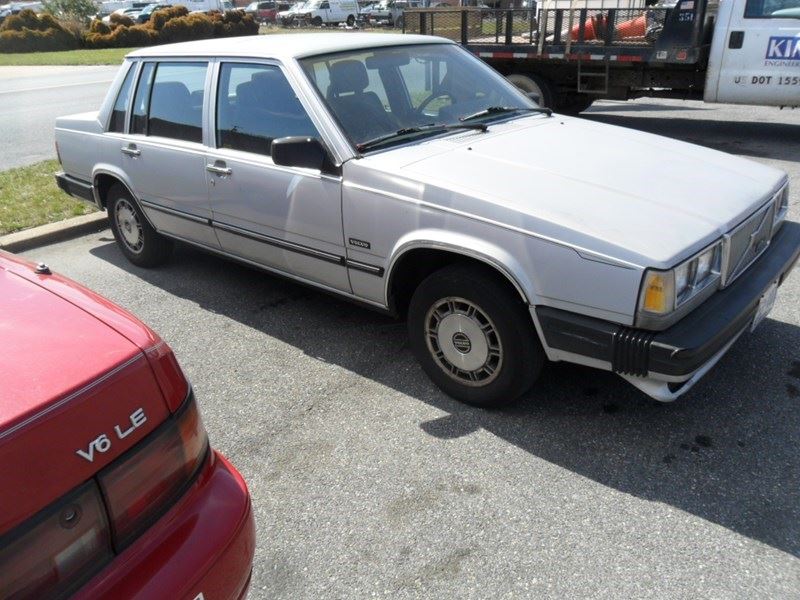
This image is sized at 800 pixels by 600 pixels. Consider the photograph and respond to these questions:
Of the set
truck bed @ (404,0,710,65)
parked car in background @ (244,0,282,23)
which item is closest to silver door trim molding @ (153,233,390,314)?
truck bed @ (404,0,710,65)

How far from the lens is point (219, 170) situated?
4.11m

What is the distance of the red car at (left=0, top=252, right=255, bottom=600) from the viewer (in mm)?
1373

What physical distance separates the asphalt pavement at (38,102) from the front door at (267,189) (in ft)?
19.7

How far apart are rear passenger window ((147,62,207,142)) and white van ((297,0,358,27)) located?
41.1 meters

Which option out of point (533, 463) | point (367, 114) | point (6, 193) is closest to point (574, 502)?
point (533, 463)

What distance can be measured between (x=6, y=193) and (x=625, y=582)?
7.23 m

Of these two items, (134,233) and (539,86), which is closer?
(134,233)

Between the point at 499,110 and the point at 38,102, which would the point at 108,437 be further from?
the point at 38,102

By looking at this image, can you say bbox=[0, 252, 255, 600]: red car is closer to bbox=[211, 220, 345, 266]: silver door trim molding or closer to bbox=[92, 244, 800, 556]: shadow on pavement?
bbox=[92, 244, 800, 556]: shadow on pavement

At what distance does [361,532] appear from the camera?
265 cm

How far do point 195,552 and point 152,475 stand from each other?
218 millimetres

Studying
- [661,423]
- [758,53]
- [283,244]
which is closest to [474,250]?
[661,423]

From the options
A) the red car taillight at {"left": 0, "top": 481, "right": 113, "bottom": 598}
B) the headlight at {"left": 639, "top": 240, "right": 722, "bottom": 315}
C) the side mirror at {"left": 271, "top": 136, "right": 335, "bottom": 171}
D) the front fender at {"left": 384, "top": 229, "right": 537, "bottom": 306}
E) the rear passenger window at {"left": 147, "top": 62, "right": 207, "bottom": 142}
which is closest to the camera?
the red car taillight at {"left": 0, "top": 481, "right": 113, "bottom": 598}

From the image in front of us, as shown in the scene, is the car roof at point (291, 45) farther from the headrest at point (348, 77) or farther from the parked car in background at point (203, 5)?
the parked car in background at point (203, 5)
